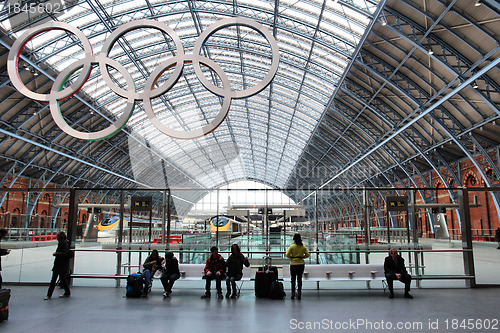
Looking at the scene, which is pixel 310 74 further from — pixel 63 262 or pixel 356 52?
pixel 63 262

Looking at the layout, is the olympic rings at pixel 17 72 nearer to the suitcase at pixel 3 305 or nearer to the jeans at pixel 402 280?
the suitcase at pixel 3 305

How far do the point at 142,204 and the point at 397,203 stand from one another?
7.45 meters

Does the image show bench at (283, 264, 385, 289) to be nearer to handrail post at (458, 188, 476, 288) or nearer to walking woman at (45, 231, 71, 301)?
handrail post at (458, 188, 476, 288)

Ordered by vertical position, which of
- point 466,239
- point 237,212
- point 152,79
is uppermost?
point 152,79

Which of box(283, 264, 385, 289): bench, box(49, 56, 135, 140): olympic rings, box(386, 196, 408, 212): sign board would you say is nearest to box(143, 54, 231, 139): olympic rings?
box(49, 56, 135, 140): olympic rings

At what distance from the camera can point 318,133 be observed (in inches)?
1538

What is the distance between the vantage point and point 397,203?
1046cm

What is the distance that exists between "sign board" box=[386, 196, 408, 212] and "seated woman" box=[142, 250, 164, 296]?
21.7ft

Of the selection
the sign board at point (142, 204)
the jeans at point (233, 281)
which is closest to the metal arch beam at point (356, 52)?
the sign board at point (142, 204)

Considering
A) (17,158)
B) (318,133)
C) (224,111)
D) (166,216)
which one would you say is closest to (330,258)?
(166,216)

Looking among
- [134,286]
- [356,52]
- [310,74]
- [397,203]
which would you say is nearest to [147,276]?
[134,286]

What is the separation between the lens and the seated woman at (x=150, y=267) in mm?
8570

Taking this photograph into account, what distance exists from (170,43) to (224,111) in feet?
73.2

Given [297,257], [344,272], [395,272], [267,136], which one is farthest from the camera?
[267,136]
